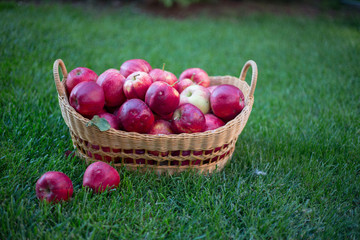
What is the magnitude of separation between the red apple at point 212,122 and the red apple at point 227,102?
0.13 ft

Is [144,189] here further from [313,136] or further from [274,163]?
[313,136]

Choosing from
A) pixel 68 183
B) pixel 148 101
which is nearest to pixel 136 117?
pixel 148 101

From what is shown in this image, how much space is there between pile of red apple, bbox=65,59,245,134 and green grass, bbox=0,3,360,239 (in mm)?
358

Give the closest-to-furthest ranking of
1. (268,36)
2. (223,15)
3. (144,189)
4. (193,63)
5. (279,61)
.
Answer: (144,189), (193,63), (279,61), (268,36), (223,15)

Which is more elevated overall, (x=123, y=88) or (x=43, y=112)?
(x=123, y=88)

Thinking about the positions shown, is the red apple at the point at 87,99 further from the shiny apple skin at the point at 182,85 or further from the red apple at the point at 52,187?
the shiny apple skin at the point at 182,85

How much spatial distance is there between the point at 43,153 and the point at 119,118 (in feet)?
2.12

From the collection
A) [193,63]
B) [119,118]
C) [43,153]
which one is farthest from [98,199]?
[193,63]

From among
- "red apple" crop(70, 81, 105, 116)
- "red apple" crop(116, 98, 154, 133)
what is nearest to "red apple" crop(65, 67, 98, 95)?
"red apple" crop(70, 81, 105, 116)

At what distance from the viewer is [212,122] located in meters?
2.09

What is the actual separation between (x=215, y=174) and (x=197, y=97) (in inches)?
23.2

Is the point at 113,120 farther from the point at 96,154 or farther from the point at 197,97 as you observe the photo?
the point at 197,97

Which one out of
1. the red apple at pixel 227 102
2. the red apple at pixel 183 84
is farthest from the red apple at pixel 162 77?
the red apple at pixel 227 102

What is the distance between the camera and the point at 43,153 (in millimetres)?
2064
